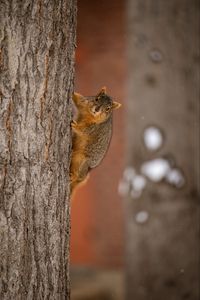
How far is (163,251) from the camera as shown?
4254mm

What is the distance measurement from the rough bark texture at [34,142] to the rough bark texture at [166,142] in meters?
2.34

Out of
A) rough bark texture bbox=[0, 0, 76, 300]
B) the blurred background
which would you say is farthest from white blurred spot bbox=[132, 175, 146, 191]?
rough bark texture bbox=[0, 0, 76, 300]

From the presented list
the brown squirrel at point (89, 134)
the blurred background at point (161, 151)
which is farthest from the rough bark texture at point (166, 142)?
the brown squirrel at point (89, 134)

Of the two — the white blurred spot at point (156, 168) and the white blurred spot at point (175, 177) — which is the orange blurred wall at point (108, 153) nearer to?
the white blurred spot at point (156, 168)

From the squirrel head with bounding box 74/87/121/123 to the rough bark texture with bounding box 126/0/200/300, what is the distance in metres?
1.74

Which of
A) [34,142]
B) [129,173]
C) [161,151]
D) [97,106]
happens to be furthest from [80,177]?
[129,173]

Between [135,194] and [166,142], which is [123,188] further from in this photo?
[166,142]

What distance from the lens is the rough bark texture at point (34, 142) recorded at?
1.78 meters

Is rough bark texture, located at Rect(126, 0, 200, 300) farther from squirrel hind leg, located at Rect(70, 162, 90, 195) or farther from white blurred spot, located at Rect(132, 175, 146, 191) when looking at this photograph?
squirrel hind leg, located at Rect(70, 162, 90, 195)

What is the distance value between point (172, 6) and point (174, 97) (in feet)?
2.42

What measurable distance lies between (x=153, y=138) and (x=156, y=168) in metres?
0.25

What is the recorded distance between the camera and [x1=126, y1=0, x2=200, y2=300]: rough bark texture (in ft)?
13.9

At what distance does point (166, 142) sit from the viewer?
4.23m

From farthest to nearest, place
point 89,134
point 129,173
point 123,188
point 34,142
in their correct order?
point 123,188, point 129,173, point 89,134, point 34,142
